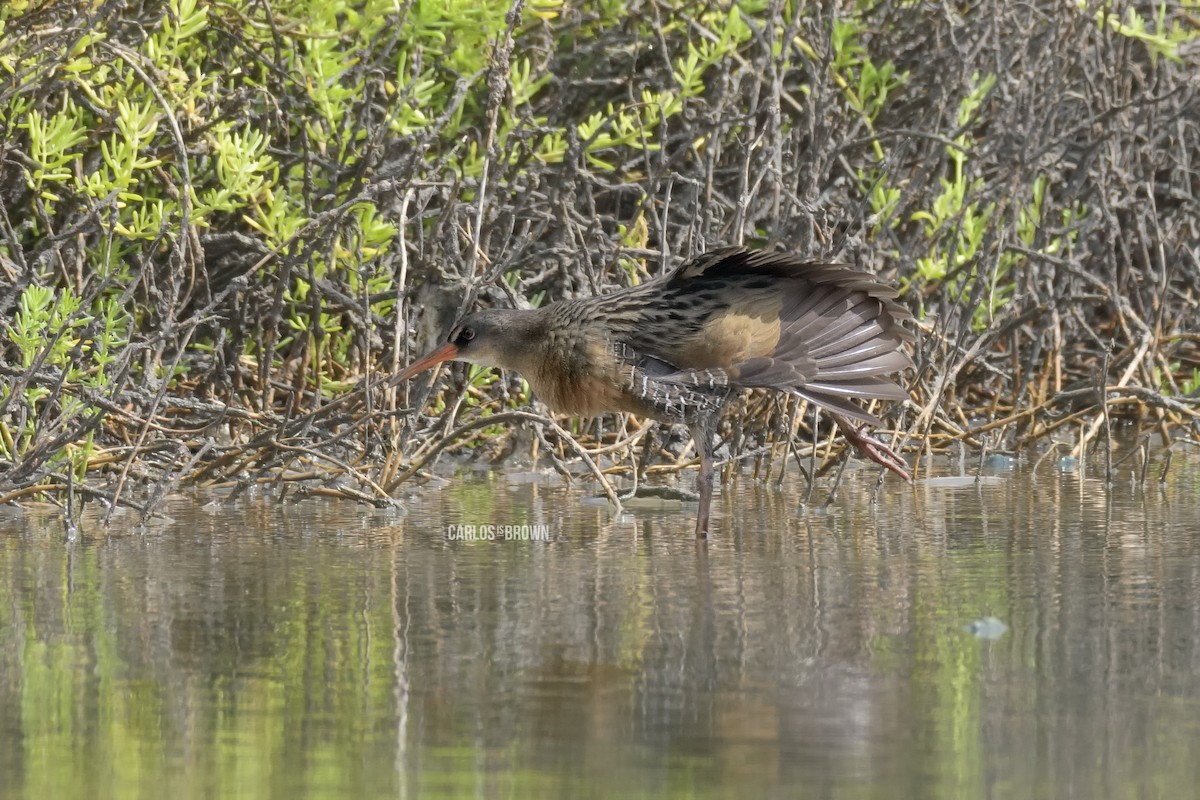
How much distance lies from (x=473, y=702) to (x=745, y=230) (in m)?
4.56

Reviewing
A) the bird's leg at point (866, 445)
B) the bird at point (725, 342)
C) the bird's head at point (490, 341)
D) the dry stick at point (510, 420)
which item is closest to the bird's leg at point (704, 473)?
the bird at point (725, 342)

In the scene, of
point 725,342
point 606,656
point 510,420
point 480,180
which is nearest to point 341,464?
point 510,420

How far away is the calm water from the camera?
3.54 meters

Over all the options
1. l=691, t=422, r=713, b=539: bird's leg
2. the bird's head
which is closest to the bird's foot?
l=691, t=422, r=713, b=539: bird's leg

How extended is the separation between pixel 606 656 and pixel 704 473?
220 centimetres

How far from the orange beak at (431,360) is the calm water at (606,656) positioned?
58 centimetres

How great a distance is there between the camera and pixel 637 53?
8875 mm

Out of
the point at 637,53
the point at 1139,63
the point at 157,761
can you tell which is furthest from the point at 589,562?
the point at 1139,63

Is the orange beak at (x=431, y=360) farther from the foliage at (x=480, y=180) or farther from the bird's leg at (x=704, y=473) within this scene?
the bird's leg at (x=704, y=473)

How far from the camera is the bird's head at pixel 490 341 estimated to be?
23.6ft

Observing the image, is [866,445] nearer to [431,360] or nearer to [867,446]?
[867,446]

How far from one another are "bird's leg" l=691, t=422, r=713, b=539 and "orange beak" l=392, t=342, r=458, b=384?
3.23ft

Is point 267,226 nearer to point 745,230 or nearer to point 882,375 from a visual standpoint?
point 745,230

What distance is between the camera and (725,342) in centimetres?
676
